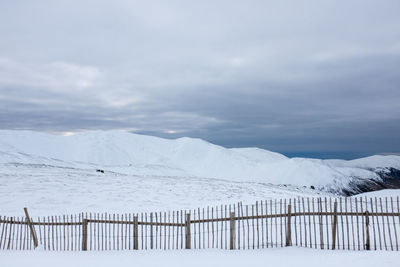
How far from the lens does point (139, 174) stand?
5594 cm

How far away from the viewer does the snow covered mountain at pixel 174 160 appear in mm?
66062

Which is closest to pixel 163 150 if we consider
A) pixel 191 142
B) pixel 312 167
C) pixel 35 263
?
pixel 191 142

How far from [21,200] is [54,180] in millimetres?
7156

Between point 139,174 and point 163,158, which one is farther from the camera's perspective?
point 163,158

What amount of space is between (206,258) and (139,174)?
44456 mm

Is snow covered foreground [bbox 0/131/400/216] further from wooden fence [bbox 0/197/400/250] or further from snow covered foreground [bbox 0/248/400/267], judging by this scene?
snow covered foreground [bbox 0/248/400/267]

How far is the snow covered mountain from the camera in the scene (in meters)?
66.1

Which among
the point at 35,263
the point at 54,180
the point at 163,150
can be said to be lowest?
the point at 35,263

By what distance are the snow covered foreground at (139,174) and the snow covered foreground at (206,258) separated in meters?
8.92

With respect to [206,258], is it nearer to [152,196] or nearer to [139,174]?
[152,196]

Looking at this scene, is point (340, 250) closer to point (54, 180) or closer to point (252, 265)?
point (252, 265)

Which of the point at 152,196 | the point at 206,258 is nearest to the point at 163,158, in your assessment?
the point at 152,196

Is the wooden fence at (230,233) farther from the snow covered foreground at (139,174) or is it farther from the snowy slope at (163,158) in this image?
the snowy slope at (163,158)

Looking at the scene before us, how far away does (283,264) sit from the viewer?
11.5 metres
